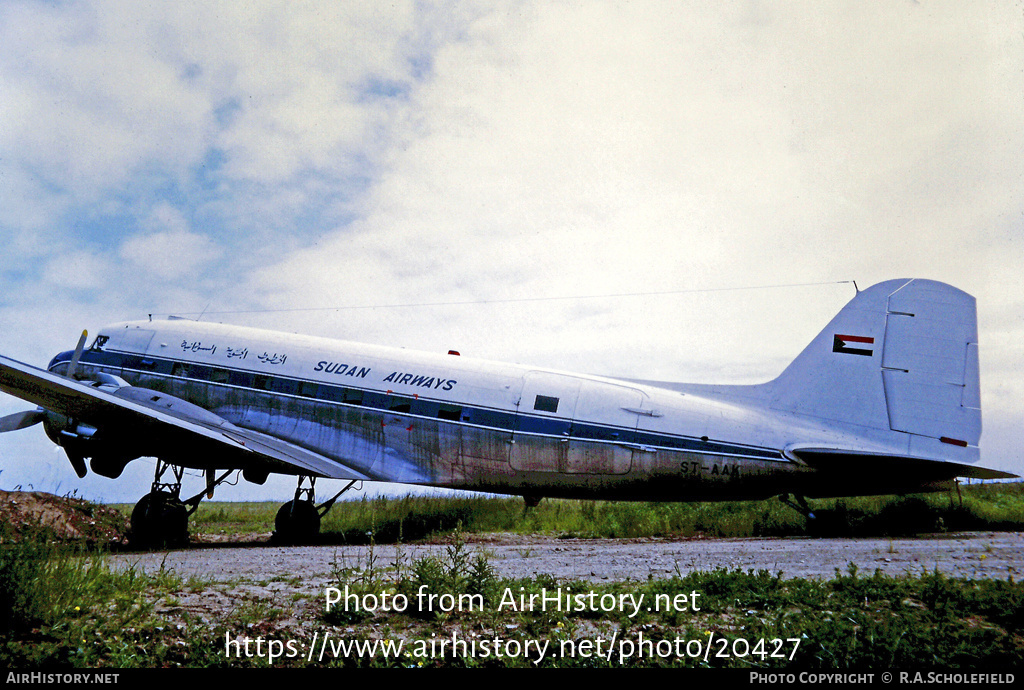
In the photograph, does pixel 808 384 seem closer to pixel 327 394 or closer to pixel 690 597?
Result: pixel 690 597

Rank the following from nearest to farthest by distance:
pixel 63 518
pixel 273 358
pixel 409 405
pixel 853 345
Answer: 1. pixel 853 345
2. pixel 409 405
3. pixel 63 518
4. pixel 273 358

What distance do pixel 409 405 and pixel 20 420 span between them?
8.77 m

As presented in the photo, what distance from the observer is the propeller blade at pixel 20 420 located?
13555 millimetres

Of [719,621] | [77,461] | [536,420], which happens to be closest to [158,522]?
[77,461]

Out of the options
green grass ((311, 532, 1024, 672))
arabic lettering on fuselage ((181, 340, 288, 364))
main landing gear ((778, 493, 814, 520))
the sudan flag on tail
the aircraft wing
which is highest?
arabic lettering on fuselage ((181, 340, 288, 364))

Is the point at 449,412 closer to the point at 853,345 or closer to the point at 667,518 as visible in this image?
the point at 667,518

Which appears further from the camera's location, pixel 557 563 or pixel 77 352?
pixel 77 352

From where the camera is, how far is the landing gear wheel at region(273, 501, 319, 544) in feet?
44.7

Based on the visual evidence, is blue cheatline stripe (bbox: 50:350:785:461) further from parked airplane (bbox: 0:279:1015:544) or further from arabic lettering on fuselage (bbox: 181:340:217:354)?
arabic lettering on fuselage (bbox: 181:340:217:354)

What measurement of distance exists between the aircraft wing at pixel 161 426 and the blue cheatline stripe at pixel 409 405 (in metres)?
0.96

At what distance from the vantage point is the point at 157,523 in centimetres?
1235

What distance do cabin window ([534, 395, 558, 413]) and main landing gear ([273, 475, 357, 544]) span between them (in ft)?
14.9

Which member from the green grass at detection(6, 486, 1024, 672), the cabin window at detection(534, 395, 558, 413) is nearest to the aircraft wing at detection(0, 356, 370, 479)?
the cabin window at detection(534, 395, 558, 413)

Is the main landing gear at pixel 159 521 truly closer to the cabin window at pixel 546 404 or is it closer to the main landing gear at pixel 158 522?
the main landing gear at pixel 158 522
